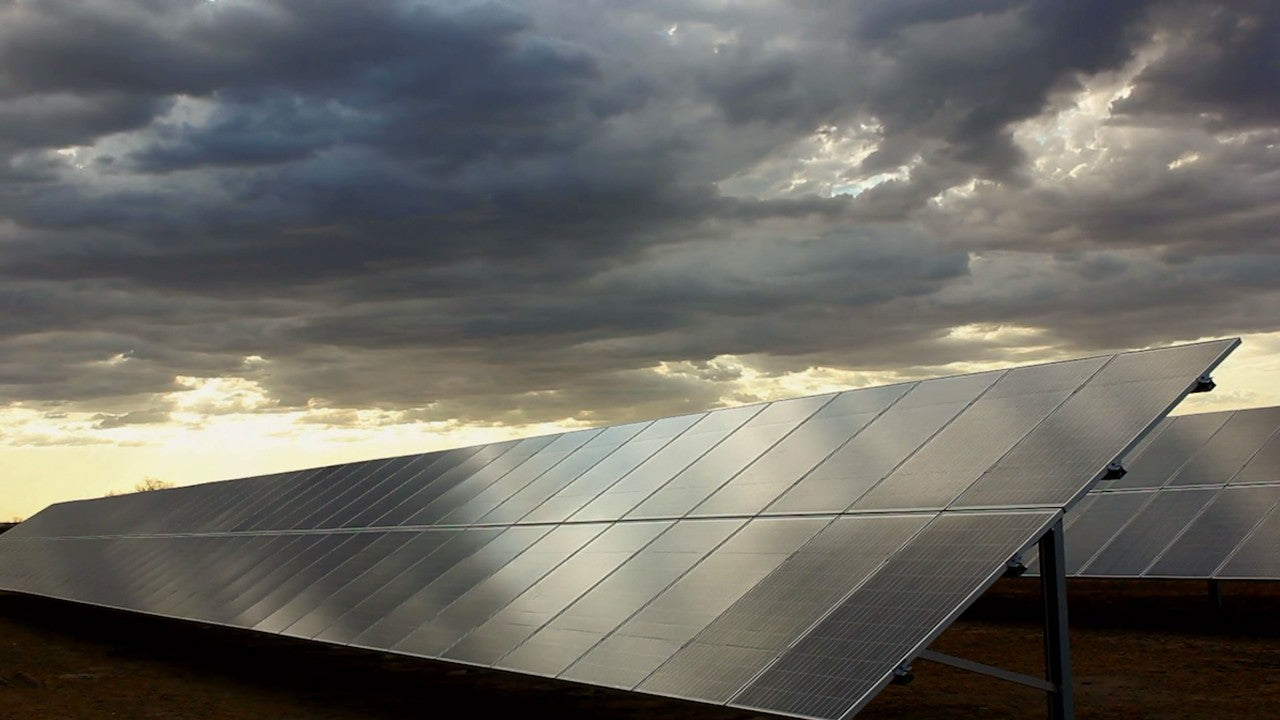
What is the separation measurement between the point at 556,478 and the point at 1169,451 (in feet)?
62.7

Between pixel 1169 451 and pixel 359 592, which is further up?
pixel 1169 451

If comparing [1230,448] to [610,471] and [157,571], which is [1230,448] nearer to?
[610,471]

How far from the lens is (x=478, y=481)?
26.2 meters

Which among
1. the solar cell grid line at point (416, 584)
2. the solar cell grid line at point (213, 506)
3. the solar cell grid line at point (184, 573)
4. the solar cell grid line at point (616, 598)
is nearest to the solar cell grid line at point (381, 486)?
the solar cell grid line at point (184, 573)

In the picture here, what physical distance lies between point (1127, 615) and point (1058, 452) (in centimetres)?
1833

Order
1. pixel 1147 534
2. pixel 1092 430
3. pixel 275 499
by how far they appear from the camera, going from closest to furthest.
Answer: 1. pixel 1092 430
2. pixel 1147 534
3. pixel 275 499

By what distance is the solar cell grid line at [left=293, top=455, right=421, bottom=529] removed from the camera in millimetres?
29375

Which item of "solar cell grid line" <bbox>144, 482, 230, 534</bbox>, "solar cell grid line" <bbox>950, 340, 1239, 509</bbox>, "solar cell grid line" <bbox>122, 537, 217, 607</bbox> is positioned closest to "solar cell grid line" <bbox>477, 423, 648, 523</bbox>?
"solar cell grid line" <bbox>950, 340, 1239, 509</bbox>

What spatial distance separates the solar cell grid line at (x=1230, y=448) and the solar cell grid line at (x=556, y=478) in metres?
16.0

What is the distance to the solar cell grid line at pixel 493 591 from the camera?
17656 mm

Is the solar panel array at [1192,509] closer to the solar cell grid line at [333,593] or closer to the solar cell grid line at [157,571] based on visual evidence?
the solar cell grid line at [333,593]

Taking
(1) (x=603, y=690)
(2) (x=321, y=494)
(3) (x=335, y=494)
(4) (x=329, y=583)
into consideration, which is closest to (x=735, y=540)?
(1) (x=603, y=690)

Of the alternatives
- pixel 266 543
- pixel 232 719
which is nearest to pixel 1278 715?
pixel 232 719

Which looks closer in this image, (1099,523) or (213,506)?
(1099,523)
